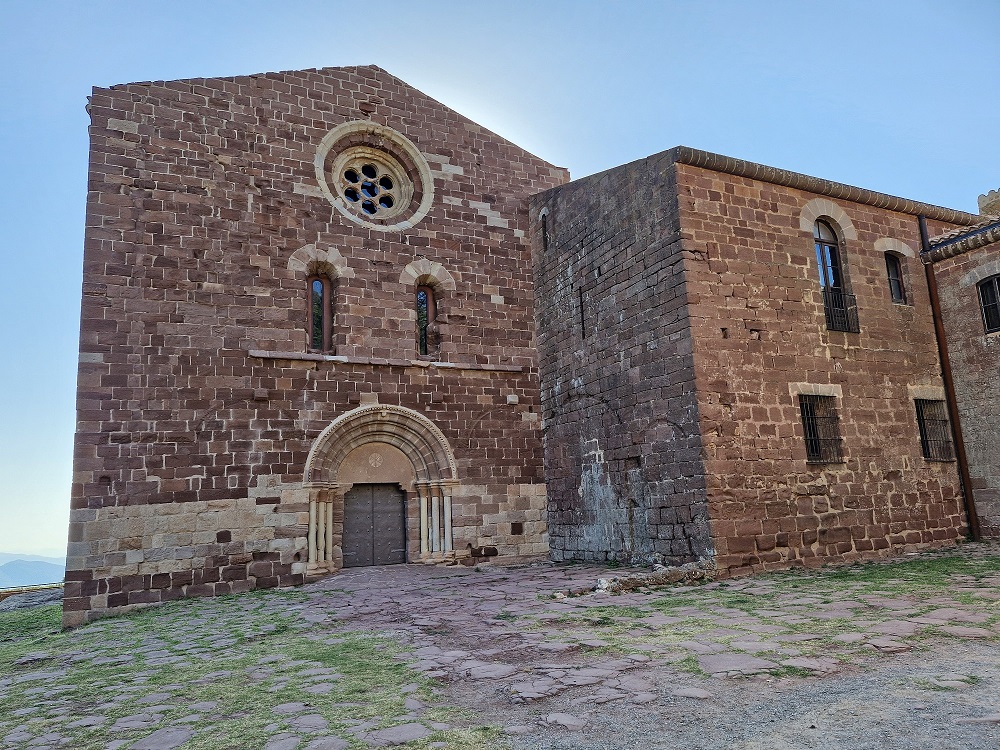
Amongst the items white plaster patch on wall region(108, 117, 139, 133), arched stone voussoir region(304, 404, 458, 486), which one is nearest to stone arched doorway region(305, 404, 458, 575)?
arched stone voussoir region(304, 404, 458, 486)

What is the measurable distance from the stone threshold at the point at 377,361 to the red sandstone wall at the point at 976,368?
742cm

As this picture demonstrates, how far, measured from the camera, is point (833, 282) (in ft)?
37.9

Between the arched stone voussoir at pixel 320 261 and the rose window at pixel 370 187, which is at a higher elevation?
the rose window at pixel 370 187

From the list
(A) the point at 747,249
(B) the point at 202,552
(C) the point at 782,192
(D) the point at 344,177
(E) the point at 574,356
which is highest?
(D) the point at 344,177

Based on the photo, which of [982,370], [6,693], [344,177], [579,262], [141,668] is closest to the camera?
[6,693]

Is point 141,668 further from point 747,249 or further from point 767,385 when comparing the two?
point 747,249

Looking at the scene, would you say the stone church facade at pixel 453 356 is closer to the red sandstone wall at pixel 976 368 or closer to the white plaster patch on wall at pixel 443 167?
the white plaster patch on wall at pixel 443 167

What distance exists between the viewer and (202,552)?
35.6 ft

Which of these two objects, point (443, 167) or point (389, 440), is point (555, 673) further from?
point (443, 167)

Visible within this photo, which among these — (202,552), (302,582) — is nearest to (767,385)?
(302,582)

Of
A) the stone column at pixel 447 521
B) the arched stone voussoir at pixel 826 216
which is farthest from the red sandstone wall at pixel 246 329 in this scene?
the arched stone voussoir at pixel 826 216

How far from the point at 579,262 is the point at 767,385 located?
4.02 meters

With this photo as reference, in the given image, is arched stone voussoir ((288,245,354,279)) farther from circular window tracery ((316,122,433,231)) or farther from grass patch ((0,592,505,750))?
grass patch ((0,592,505,750))

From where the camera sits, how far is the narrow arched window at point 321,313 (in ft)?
40.9
